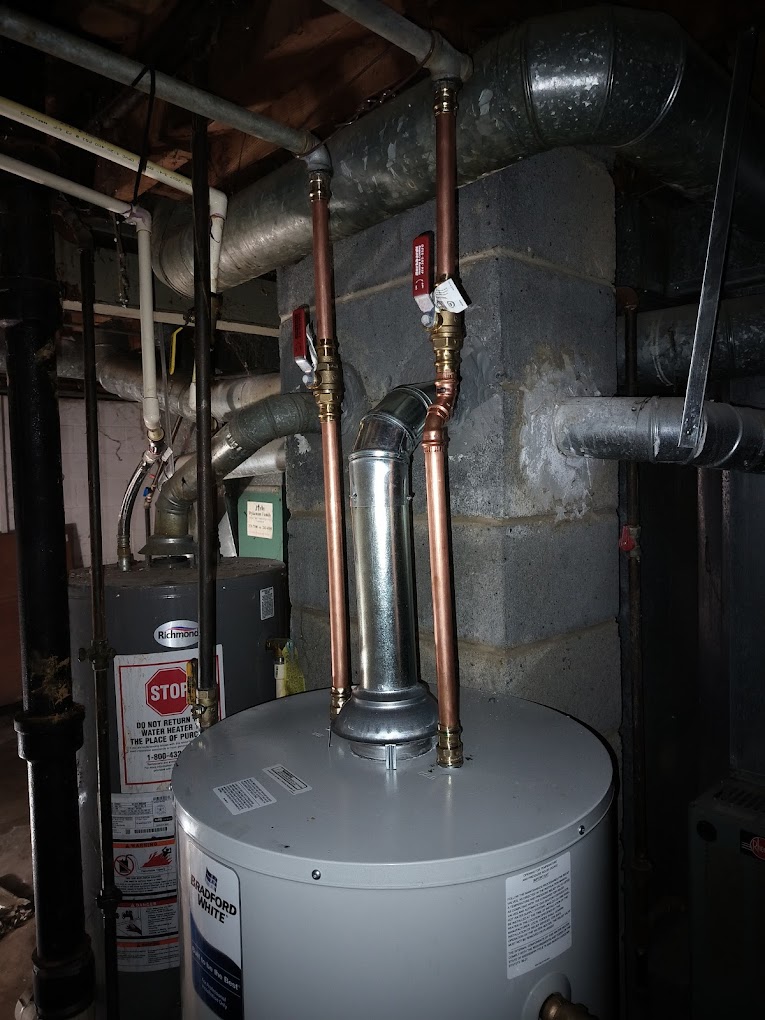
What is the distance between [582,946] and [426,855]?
0.29 metres

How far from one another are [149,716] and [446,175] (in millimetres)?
1393

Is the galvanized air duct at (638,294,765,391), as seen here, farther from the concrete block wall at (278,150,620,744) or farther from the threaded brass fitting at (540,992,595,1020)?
the threaded brass fitting at (540,992,595,1020)

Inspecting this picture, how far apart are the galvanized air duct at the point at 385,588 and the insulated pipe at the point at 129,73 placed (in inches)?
21.2

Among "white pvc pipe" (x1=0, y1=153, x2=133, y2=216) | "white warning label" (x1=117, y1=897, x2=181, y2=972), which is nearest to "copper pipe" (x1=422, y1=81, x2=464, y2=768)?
"white pvc pipe" (x1=0, y1=153, x2=133, y2=216)

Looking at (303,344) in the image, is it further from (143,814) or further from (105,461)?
(105,461)

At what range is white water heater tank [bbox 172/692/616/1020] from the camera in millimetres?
711

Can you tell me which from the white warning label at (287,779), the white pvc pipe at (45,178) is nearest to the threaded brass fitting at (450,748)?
the white warning label at (287,779)

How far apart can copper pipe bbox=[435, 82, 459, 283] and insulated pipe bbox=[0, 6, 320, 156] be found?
11.1 inches

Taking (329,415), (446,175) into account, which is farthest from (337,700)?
(446,175)

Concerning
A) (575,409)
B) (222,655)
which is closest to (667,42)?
(575,409)

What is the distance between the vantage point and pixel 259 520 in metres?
3.75

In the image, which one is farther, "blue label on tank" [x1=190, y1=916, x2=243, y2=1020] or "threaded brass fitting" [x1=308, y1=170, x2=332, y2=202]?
"threaded brass fitting" [x1=308, y1=170, x2=332, y2=202]

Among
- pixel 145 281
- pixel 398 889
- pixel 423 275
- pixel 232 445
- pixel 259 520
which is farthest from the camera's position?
pixel 259 520

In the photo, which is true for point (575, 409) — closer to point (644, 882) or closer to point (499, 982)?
point (499, 982)
